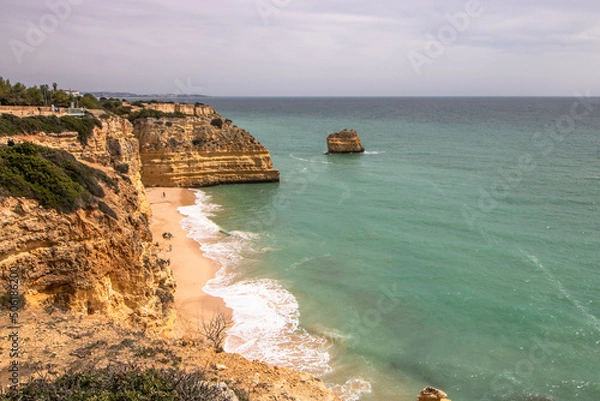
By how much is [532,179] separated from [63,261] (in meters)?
47.5

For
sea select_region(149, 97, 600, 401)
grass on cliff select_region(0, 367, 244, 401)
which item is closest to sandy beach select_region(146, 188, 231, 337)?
sea select_region(149, 97, 600, 401)

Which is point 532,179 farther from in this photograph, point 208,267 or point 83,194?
point 83,194

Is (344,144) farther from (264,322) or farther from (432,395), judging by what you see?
(432,395)

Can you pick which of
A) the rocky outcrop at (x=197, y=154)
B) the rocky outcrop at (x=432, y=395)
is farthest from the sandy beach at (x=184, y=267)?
the rocky outcrop at (x=432, y=395)

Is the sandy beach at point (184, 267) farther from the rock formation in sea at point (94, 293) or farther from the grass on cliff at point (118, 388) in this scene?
the grass on cliff at point (118, 388)

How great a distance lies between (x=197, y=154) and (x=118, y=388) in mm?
42107

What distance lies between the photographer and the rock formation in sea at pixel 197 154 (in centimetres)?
4694

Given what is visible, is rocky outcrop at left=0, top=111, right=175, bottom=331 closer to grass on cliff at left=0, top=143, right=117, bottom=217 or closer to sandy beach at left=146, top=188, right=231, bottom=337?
grass on cliff at left=0, top=143, right=117, bottom=217

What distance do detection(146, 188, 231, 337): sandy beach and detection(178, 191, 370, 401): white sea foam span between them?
63 cm

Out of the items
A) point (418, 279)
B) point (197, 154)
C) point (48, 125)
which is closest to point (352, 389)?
point (418, 279)

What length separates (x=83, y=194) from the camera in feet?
45.6

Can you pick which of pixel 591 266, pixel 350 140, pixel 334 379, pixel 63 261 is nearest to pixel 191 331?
pixel 334 379

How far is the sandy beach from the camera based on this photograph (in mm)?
20625

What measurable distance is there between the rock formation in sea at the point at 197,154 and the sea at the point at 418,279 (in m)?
2.16
